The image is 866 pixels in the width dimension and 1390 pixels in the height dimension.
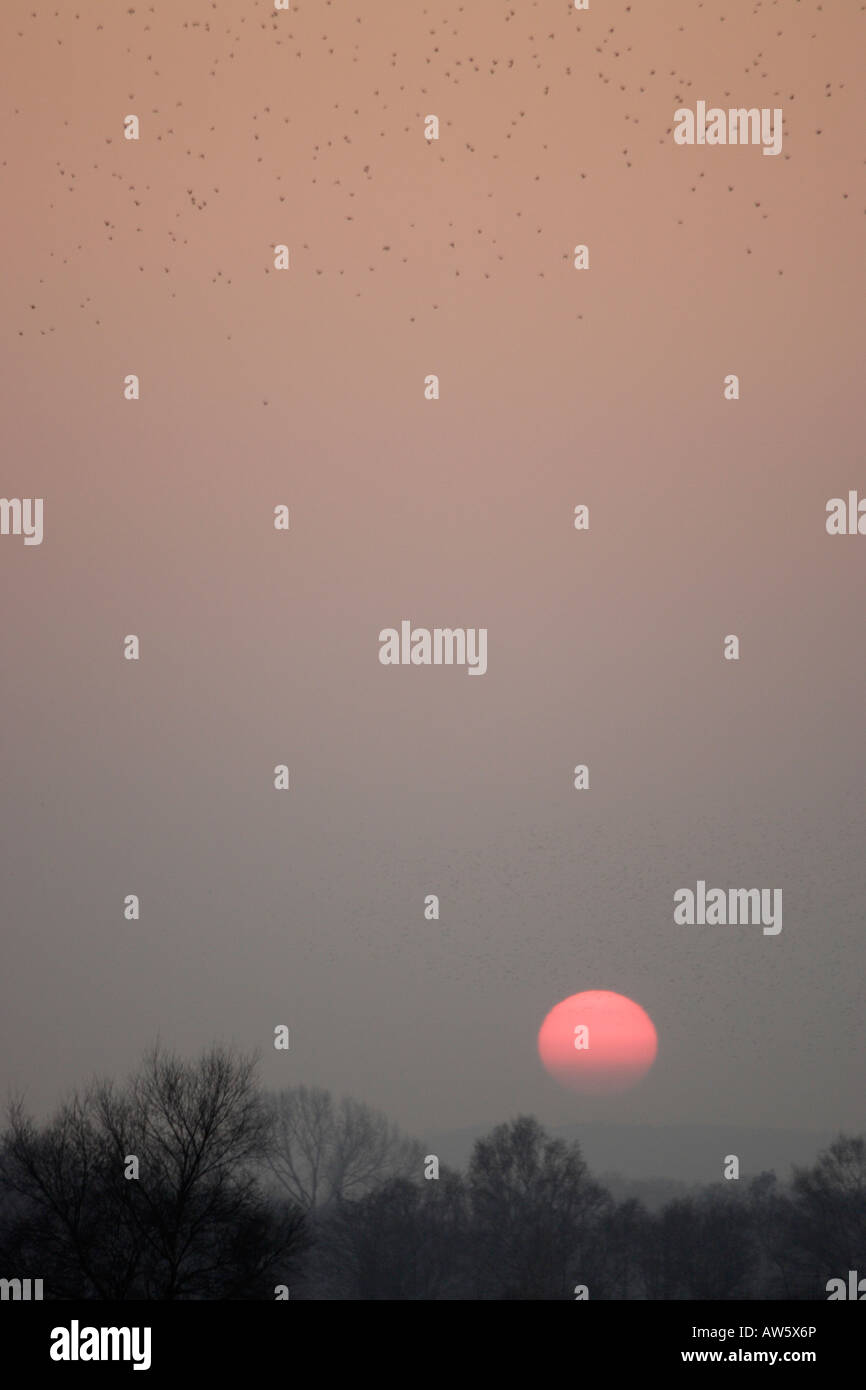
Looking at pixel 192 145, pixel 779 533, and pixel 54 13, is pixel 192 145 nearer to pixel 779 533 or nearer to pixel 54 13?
pixel 54 13

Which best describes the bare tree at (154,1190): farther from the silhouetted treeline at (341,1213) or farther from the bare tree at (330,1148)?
the bare tree at (330,1148)

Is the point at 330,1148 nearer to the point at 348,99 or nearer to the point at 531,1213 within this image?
the point at 531,1213

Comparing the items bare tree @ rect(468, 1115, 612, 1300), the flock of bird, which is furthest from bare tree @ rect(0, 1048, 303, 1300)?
the flock of bird

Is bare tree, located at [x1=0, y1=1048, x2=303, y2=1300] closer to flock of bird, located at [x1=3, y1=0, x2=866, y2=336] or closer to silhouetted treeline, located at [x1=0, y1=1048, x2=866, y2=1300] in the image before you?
→ silhouetted treeline, located at [x1=0, y1=1048, x2=866, y2=1300]

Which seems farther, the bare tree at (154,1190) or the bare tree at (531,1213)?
the bare tree at (531,1213)

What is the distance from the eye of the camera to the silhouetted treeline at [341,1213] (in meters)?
11.8

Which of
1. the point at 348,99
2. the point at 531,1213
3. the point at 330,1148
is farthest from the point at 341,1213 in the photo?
the point at 348,99

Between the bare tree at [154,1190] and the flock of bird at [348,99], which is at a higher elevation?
the flock of bird at [348,99]

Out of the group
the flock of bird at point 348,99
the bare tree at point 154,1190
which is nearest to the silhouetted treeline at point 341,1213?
the bare tree at point 154,1190

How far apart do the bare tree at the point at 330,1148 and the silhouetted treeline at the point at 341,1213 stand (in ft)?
0.04

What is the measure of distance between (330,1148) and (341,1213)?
1.50ft

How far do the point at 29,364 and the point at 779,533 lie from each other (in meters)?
5.62

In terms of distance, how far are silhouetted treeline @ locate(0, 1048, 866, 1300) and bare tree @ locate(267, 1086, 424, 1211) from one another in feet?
0.04
